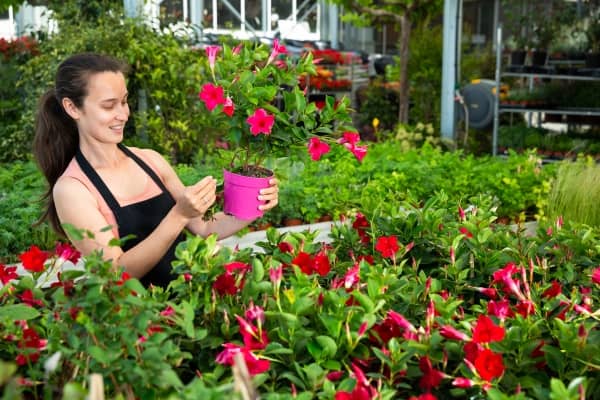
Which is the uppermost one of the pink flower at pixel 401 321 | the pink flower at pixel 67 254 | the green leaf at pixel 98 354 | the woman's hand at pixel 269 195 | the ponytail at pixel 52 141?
the ponytail at pixel 52 141

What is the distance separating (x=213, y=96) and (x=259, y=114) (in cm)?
11

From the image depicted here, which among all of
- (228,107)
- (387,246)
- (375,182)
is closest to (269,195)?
(228,107)

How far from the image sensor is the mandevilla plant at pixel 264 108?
6.34 feet

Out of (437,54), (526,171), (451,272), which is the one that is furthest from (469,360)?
(437,54)

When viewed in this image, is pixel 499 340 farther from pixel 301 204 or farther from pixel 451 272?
pixel 301 204

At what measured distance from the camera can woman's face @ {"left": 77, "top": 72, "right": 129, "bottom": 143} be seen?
226cm

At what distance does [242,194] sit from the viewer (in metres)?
2.13

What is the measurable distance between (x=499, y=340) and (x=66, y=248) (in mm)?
931

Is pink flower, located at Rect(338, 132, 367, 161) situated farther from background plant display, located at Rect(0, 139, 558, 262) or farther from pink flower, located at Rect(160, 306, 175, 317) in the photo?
background plant display, located at Rect(0, 139, 558, 262)

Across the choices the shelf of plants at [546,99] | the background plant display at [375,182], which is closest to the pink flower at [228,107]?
the background plant display at [375,182]

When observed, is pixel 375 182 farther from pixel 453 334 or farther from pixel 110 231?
pixel 453 334

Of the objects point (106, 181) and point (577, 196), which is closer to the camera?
point (106, 181)

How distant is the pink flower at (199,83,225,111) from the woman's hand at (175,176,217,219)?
21cm

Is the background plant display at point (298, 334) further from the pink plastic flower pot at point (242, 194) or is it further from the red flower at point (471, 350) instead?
the pink plastic flower pot at point (242, 194)
